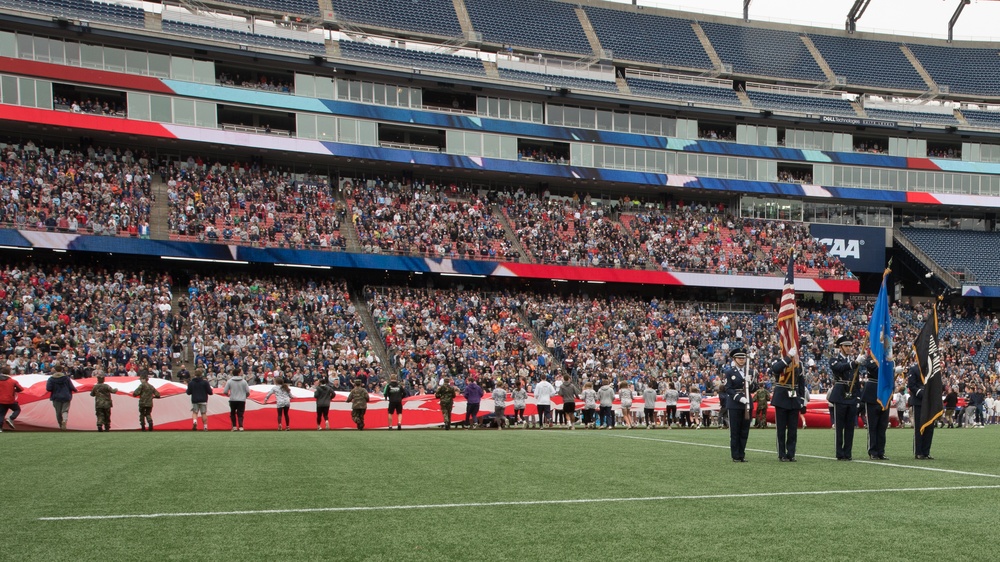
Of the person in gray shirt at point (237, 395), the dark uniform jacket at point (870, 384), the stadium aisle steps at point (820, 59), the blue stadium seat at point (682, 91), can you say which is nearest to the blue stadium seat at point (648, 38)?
the blue stadium seat at point (682, 91)

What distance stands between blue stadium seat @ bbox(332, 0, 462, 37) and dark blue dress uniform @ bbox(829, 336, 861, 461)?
1734 inches

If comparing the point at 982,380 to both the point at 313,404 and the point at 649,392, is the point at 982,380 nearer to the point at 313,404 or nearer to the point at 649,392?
the point at 649,392

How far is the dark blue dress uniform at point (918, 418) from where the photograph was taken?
15.2 metres

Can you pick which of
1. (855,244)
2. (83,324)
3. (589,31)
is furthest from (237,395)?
(855,244)

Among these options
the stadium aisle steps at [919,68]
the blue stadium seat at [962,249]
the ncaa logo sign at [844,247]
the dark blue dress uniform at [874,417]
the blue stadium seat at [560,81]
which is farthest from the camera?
the stadium aisle steps at [919,68]

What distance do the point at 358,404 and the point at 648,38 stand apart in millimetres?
45281

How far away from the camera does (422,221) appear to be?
4734cm

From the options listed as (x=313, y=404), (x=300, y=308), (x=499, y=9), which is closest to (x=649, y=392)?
(x=313, y=404)

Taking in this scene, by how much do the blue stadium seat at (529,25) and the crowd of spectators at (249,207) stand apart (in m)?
17.2

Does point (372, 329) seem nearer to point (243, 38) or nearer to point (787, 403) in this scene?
point (243, 38)

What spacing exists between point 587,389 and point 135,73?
30239 millimetres

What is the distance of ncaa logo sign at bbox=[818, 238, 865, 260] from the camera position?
198 feet

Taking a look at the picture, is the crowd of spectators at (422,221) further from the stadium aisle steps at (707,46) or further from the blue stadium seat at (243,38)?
the stadium aisle steps at (707,46)

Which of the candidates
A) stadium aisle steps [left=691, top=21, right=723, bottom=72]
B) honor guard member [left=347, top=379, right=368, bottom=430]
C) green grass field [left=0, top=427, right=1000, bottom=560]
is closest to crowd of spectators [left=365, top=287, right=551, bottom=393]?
honor guard member [left=347, top=379, right=368, bottom=430]
